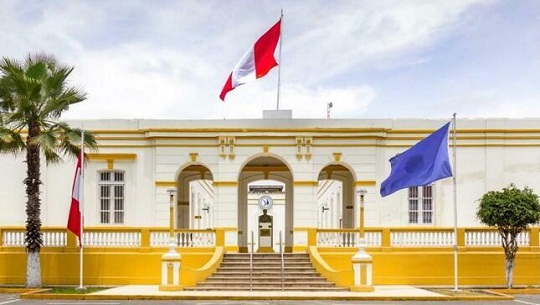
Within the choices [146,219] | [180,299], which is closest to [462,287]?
[180,299]

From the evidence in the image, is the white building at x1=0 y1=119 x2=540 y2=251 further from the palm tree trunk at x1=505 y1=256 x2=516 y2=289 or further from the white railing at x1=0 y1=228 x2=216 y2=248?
the palm tree trunk at x1=505 y1=256 x2=516 y2=289

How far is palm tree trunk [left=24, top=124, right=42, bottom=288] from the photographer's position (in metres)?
23.0

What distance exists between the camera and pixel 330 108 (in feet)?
122

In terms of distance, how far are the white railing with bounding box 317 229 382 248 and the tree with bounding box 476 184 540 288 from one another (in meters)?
3.58

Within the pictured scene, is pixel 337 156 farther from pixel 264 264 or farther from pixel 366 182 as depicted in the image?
pixel 264 264

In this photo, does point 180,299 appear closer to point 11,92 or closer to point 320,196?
point 11,92

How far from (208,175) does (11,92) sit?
9.99 meters

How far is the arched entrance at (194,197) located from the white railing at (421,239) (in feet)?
24.3

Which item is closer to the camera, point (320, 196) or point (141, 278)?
point (141, 278)

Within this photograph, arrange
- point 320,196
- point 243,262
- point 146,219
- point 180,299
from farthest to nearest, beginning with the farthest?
point 320,196, point 146,219, point 243,262, point 180,299

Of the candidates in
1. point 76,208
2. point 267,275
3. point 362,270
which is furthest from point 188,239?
point 362,270

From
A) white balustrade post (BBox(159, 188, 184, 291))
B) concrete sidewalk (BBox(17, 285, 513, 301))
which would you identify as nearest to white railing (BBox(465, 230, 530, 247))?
concrete sidewalk (BBox(17, 285, 513, 301))

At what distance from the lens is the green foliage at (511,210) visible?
22688 millimetres

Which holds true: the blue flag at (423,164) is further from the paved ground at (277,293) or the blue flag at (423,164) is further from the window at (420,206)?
the window at (420,206)
